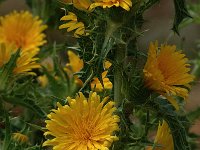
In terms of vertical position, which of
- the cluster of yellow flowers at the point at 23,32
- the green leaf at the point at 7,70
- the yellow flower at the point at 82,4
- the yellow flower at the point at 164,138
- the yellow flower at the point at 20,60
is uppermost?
the cluster of yellow flowers at the point at 23,32

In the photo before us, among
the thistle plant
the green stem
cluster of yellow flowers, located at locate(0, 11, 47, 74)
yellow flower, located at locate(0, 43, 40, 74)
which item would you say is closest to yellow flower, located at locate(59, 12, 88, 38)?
the thistle plant

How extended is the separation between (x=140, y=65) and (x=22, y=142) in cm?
44

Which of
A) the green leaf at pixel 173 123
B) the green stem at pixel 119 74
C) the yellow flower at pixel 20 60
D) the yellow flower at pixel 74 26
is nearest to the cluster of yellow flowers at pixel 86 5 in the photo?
the yellow flower at pixel 74 26

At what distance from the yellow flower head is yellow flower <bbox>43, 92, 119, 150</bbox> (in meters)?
0.74

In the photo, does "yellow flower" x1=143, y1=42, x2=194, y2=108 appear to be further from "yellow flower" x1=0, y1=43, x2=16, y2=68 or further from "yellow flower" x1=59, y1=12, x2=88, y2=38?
"yellow flower" x1=0, y1=43, x2=16, y2=68

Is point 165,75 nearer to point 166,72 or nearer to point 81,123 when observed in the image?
point 166,72

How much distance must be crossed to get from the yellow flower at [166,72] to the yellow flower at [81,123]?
0.14m

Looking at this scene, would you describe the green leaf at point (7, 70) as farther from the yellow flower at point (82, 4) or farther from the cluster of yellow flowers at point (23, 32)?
the yellow flower at point (82, 4)

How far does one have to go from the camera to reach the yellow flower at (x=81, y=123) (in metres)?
1.42

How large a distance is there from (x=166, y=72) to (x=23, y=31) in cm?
85

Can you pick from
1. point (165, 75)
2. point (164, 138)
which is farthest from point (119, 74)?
point (164, 138)

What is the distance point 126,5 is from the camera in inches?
53.1

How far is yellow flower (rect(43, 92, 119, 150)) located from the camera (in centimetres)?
142

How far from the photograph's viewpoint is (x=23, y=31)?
2.22m
